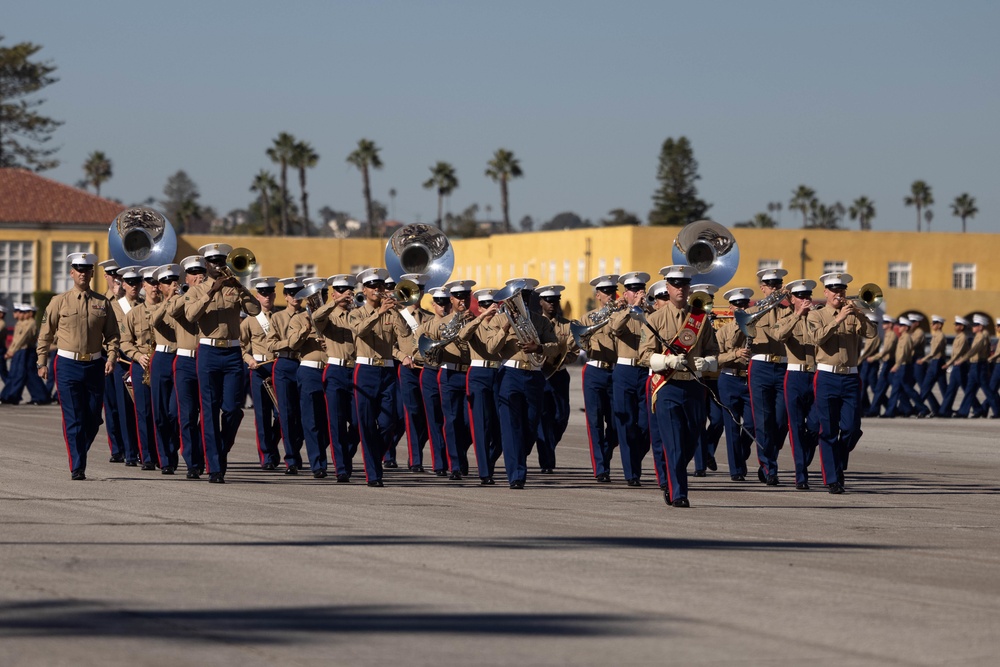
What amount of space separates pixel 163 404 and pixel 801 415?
247 inches

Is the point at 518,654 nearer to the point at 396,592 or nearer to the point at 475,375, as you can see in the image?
the point at 396,592

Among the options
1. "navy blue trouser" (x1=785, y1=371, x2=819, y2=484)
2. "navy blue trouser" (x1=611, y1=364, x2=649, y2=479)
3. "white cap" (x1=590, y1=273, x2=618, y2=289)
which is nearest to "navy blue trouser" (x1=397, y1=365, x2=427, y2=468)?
"white cap" (x1=590, y1=273, x2=618, y2=289)

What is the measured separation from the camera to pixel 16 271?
244 ft

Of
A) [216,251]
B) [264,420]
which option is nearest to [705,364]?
[216,251]

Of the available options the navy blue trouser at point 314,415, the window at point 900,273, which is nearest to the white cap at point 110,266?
the navy blue trouser at point 314,415

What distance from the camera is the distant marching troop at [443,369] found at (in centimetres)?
1515

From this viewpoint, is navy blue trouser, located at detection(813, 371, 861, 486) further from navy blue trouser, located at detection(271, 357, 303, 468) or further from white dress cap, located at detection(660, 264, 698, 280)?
navy blue trouser, located at detection(271, 357, 303, 468)

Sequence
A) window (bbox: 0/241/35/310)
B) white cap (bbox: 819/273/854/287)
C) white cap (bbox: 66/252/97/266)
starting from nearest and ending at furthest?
1. white cap (bbox: 819/273/854/287)
2. white cap (bbox: 66/252/97/266)
3. window (bbox: 0/241/35/310)

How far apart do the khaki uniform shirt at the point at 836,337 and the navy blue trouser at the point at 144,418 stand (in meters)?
6.61

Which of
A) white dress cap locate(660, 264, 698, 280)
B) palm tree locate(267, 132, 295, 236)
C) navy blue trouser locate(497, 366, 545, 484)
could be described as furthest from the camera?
palm tree locate(267, 132, 295, 236)

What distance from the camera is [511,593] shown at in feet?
28.8

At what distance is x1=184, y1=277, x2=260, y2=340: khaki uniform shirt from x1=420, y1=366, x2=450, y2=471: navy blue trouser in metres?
2.47

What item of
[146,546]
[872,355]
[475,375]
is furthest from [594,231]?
[146,546]

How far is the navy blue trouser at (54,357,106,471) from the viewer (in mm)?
15055
